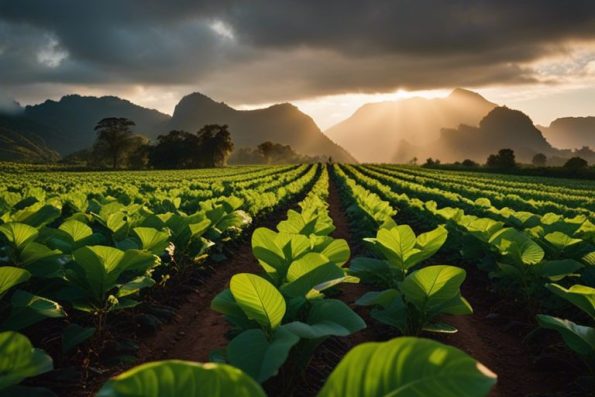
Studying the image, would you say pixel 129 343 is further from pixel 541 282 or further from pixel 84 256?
pixel 541 282

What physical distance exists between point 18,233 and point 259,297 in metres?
1.92

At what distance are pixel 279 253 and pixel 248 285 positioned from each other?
0.92 metres

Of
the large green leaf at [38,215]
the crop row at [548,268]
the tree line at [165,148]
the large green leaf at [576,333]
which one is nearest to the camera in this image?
the large green leaf at [576,333]

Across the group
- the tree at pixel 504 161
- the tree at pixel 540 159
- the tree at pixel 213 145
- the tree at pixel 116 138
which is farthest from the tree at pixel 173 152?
the tree at pixel 540 159

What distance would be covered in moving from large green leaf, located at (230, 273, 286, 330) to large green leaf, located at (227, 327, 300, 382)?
0.13 metres

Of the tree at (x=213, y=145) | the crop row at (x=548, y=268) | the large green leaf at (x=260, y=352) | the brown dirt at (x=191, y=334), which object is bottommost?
the brown dirt at (x=191, y=334)

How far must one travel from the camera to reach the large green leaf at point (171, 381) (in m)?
0.89

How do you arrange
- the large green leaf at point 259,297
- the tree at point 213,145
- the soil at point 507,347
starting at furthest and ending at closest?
the tree at point 213,145
the soil at point 507,347
the large green leaf at point 259,297

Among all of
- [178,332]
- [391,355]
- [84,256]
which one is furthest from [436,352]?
[178,332]

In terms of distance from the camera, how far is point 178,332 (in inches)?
A: 181

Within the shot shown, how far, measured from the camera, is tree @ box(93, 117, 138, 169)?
83.6 meters

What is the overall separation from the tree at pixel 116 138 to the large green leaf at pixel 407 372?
87.6 metres

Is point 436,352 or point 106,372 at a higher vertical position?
point 436,352

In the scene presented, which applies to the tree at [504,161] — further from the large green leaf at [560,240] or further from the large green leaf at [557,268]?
the large green leaf at [557,268]
